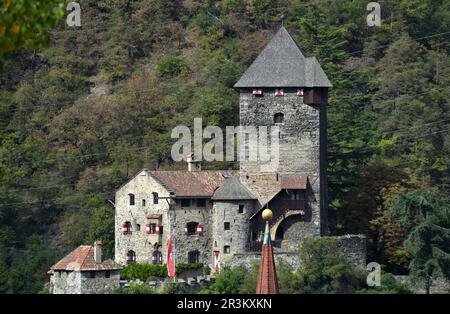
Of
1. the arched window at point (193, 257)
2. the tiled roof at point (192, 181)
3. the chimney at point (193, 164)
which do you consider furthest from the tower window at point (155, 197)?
the chimney at point (193, 164)

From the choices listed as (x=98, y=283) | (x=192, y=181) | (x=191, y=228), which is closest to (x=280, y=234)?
(x=191, y=228)

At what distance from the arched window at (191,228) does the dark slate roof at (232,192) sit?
1497 mm

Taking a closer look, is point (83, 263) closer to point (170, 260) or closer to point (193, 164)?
point (170, 260)

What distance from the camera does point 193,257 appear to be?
80.3 metres

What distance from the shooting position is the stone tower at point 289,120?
79.7 metres

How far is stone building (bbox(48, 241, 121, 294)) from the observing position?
7562 centimetres

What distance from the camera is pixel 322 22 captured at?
360 feet

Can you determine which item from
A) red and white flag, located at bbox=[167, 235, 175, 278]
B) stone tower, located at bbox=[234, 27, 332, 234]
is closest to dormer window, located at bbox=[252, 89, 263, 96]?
stone tower, located at bbox=[234, 27, 332, 234]

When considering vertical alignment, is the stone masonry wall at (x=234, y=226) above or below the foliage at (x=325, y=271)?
above

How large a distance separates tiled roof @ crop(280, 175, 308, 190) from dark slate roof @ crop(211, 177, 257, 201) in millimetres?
1266

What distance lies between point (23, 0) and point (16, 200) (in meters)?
49.1

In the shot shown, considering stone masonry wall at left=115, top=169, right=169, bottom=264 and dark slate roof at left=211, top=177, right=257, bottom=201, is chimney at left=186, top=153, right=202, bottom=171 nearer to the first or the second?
stone masonry wall at left=115, top=169, right=169, bottom=264

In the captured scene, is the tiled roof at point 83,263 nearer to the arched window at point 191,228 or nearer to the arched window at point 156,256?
the arched window at point 156,256
